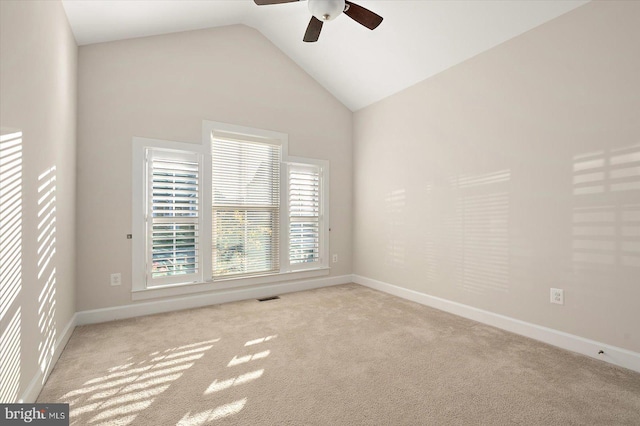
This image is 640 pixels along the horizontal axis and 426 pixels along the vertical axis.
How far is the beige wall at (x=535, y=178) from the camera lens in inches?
87.3

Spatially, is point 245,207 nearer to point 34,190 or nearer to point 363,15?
point 34,190

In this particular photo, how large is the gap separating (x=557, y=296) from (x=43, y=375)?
12.4ft

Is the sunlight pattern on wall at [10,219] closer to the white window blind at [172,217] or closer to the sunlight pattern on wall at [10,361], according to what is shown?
the sunlight pattern on wall at [10,361]

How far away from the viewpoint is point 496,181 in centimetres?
298

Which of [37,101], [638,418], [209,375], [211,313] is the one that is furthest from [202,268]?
[638,418]

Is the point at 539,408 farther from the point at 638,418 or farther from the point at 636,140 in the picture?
the point at 636,140

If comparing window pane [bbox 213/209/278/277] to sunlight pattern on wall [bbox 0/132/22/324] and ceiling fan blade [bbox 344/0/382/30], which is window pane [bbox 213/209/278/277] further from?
ceiling fan blade [bbox 344/0/382/30]

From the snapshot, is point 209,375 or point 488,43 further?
point 488,43

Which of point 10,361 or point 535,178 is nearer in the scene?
point 10,361

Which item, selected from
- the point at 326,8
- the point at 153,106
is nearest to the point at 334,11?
the point at 326,8

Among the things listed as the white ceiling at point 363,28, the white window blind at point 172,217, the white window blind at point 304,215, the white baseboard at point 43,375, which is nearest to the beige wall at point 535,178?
the white ceiling at point 363,28

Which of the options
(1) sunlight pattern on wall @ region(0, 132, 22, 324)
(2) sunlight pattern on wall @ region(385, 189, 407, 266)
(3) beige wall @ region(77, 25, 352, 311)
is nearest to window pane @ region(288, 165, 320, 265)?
(3) beige wall @ region(77, 25, 352, 311)

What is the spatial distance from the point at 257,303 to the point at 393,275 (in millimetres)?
1835
